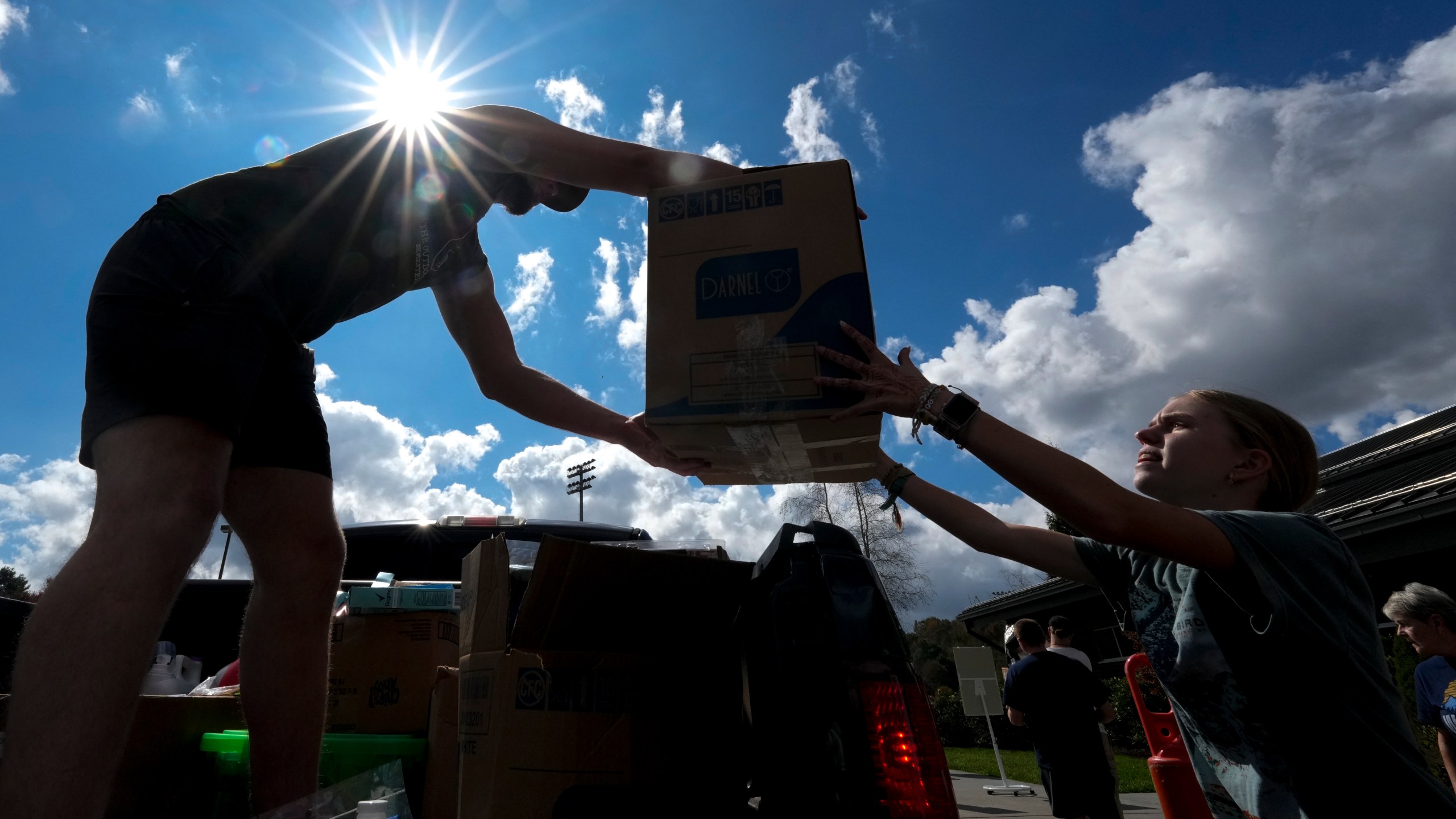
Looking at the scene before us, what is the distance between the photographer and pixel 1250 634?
151 centimetres

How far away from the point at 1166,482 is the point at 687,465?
4.33 feet

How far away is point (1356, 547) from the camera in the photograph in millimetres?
6883

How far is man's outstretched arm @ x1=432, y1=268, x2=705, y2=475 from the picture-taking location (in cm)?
205

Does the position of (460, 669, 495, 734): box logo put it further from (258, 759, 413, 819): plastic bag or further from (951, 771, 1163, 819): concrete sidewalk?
(951, 771, 1163, 819): concrete sidewalk

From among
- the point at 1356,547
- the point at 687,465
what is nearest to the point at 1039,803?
the point at 1356,547

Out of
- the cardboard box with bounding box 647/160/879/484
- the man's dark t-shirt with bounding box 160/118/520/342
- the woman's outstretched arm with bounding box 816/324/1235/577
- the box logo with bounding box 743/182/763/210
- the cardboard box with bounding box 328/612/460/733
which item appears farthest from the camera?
the cardboard box with bounding box 328/612/460/733

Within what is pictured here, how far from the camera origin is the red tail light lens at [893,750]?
0.84m

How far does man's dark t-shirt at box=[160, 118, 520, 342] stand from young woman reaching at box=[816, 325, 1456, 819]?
94cm

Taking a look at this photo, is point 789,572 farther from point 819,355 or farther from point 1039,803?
point 1039,803

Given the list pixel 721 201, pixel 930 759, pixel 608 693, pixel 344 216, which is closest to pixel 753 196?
pixel 721 201

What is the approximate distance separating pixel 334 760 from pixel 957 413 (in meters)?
→ 1.78

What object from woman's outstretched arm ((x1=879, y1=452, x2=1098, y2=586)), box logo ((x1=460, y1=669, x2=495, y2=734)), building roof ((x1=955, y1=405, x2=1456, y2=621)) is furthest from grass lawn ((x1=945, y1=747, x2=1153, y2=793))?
box logo ((x1=460, y1=669, x2=495, y2=734))

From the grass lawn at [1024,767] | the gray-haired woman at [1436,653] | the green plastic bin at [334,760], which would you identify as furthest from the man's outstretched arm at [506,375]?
the grass lawn at [1024,767]

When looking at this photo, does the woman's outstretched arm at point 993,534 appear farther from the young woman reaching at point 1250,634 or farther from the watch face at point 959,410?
the watch face at point 959,410
